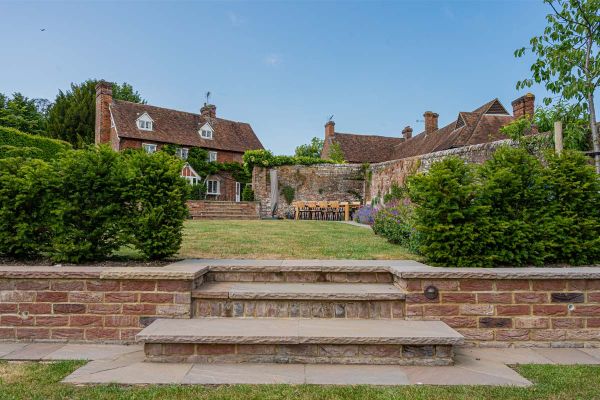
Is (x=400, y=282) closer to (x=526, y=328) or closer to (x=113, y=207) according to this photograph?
(x=526, y=328)

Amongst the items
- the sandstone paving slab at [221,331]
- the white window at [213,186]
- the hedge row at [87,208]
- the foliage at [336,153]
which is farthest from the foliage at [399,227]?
the white window at [213,186]

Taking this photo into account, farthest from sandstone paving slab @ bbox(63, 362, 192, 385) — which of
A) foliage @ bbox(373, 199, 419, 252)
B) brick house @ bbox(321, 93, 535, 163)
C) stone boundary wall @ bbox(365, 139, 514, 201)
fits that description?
brick house @ bbox(321, 93, 535, 163)

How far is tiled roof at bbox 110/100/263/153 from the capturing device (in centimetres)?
2844

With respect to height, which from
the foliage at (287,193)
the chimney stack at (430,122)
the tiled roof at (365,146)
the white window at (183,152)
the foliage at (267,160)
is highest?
the chimney stack at (430,122)

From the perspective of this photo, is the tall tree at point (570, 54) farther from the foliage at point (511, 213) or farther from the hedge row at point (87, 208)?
the hedge row at point (87, 208)

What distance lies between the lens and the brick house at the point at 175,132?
92.4 ft

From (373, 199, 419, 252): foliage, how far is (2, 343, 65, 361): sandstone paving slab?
4.39 m

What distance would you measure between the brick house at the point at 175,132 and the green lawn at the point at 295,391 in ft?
80.0

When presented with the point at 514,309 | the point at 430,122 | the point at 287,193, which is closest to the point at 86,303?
the point at 514,309

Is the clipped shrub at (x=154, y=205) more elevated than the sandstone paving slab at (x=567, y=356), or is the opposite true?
the clipped shrub at (x=154, y=205)

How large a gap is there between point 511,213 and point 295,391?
2998mm

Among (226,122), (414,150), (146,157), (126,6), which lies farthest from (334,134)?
(146,157)

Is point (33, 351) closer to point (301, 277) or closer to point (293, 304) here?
point (293, 304)

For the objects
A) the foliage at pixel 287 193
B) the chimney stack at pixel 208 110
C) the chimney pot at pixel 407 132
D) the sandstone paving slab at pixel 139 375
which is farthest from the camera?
the chimney pot at pixel 407 132
